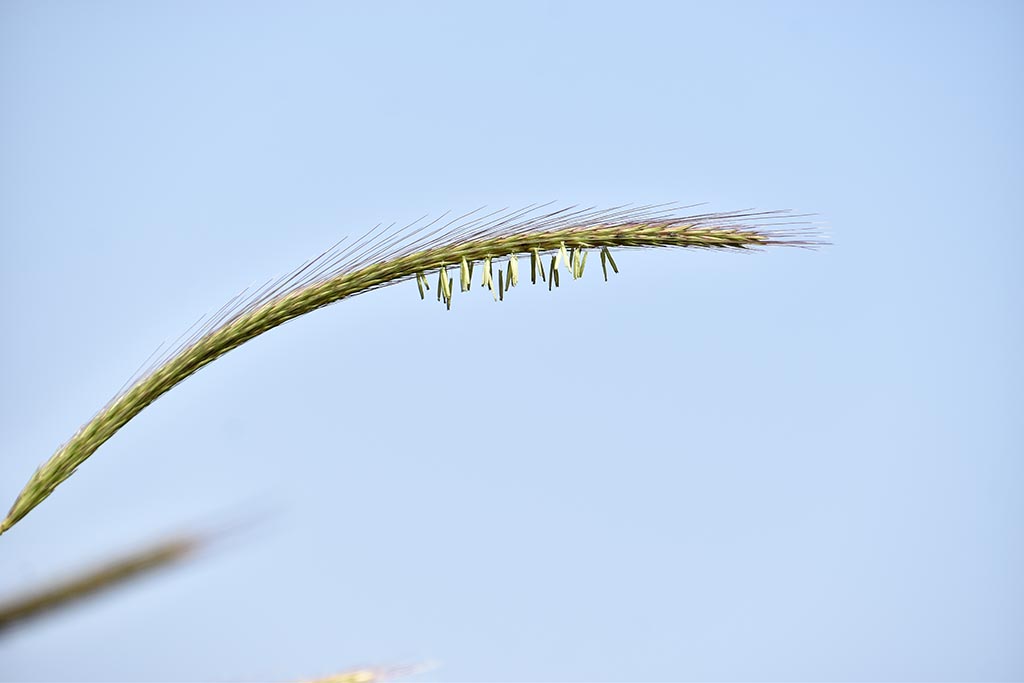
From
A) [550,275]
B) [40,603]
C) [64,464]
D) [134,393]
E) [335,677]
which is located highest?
[550,275]

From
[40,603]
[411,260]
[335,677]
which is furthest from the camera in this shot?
[411,260]

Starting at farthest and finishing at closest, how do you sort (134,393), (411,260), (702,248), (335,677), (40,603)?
(702,248) → (411,260) → (134,393) → (335,677) → (40,603)

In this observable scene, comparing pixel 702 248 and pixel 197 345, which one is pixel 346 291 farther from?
pixel 702 248

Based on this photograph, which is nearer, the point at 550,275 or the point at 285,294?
the point at 285,294

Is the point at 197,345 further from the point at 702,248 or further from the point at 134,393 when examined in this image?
the point at 702,248

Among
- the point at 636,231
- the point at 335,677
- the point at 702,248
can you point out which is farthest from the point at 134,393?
the point at 702,248

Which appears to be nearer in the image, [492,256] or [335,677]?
[335,677]

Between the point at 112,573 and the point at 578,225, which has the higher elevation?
the point at 578,225

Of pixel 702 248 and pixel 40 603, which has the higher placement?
pixel 702 248

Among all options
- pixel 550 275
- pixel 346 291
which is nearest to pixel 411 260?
pixel 346 291
